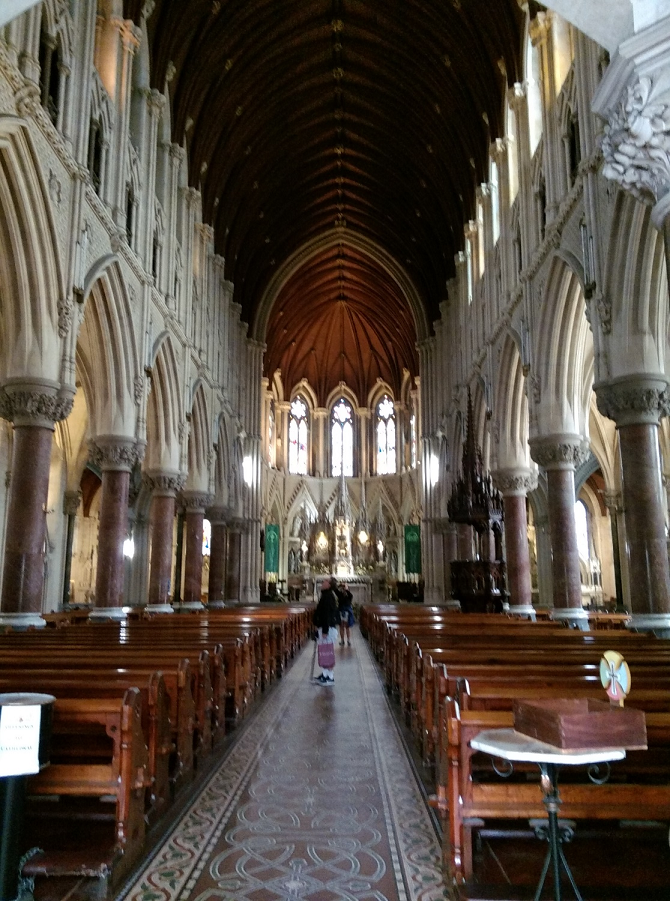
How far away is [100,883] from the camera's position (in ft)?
12.6

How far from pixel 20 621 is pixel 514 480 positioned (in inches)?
472

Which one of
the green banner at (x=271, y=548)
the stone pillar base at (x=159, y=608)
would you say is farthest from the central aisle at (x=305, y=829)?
the green banner at (x=271, y=548)

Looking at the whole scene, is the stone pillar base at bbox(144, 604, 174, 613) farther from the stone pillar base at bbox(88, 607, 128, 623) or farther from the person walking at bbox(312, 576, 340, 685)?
the person walking at bbox(312, 576, 340, 685)

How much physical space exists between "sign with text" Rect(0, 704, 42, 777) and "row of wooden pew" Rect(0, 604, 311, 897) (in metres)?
0.57

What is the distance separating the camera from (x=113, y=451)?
15.0m

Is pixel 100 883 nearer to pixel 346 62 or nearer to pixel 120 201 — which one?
pixel 120 201

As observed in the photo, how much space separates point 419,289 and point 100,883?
32.2m

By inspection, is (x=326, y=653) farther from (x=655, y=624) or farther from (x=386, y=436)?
(x=386, y=436)

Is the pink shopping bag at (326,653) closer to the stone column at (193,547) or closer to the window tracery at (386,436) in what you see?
the stone column at (193,547)

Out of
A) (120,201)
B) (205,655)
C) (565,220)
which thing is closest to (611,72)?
(205,655)

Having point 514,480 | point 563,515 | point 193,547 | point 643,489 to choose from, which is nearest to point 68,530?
point 193,547

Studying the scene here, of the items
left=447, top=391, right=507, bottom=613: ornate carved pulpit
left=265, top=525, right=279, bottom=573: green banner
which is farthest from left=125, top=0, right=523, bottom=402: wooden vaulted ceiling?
left=265, top=525, right=279, bottom=573: green banner

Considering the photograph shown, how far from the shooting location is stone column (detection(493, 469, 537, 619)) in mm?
17547

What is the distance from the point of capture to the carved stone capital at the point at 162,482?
1880 cm
